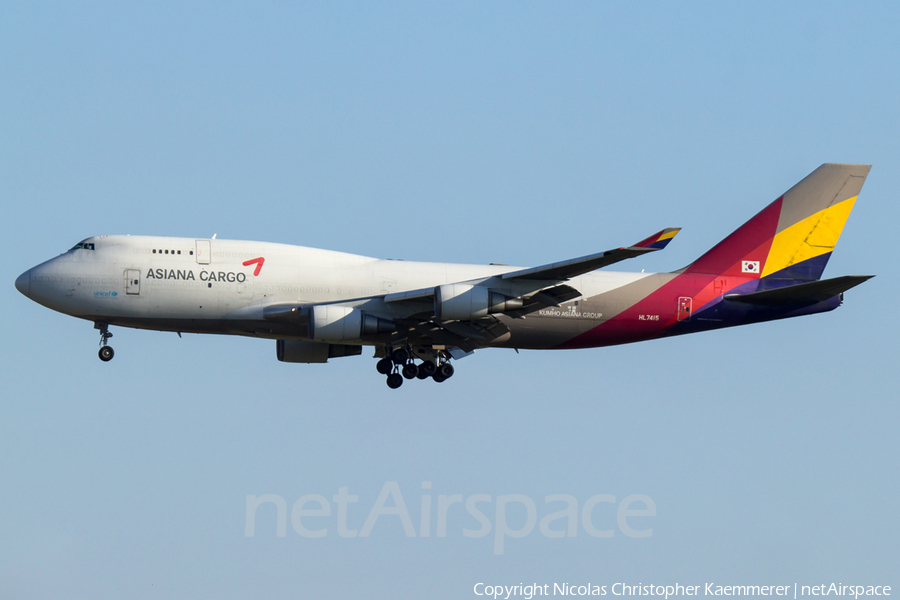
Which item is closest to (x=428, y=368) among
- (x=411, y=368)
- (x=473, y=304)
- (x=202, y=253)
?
(x=411, y=368)

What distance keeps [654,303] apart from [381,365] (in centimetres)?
1054

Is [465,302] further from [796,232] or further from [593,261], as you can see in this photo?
[796,232]

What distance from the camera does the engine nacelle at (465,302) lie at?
112 feet

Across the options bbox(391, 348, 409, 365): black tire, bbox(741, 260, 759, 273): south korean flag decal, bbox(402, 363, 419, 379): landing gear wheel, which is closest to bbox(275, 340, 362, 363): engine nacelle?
bbox(391, 348, 409, 365): black tire

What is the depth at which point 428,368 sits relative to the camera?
39.2 m

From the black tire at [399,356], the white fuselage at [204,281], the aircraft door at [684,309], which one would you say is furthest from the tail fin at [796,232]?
the black tire at [399,356]

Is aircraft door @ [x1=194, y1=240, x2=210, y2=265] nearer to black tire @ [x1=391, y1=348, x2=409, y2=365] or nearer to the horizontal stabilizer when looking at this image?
black tire @ [x1=391, y1=348, x2=409, y2=365]

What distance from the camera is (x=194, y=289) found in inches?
1414

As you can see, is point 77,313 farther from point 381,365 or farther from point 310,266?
point 381,365

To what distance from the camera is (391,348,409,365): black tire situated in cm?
3888

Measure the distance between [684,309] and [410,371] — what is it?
10572 millimetres

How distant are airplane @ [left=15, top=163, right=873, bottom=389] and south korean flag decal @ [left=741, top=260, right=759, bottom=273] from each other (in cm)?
6

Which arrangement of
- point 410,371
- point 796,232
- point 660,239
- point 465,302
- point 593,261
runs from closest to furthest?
point 660,239
point 593,261
point 465,302
point 410,371
point 796,232

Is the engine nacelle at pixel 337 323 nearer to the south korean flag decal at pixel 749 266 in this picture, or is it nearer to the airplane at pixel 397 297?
the airplane at pixel 397 297
